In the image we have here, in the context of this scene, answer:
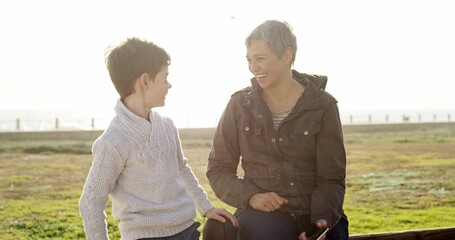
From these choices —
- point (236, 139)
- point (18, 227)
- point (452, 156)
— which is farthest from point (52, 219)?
point (452, 156)

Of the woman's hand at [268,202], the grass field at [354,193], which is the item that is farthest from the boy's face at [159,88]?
the grass field at [354,193]

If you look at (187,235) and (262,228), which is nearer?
(187,235)

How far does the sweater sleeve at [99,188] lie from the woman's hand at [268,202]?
0.74m

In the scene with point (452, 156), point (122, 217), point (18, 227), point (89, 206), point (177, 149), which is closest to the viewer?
point (89, 206)

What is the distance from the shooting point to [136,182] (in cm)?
282

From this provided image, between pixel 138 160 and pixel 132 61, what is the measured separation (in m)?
0.43

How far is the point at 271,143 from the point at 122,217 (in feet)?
2.82

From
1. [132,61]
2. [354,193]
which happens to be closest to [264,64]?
[132,61]

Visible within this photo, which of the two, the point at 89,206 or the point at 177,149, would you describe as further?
the point at 177,149

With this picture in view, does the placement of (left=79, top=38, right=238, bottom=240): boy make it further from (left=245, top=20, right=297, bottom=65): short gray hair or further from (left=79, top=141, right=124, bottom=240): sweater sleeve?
(left=245, top=20, right=297, bottom=65): short gray hair

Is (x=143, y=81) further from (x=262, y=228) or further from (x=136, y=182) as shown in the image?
(x=262, y=228)

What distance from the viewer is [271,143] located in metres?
3.27

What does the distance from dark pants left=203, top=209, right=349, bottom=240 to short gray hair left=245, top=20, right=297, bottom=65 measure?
2.67 ft

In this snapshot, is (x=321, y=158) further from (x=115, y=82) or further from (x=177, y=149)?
(x=115, y=82)
